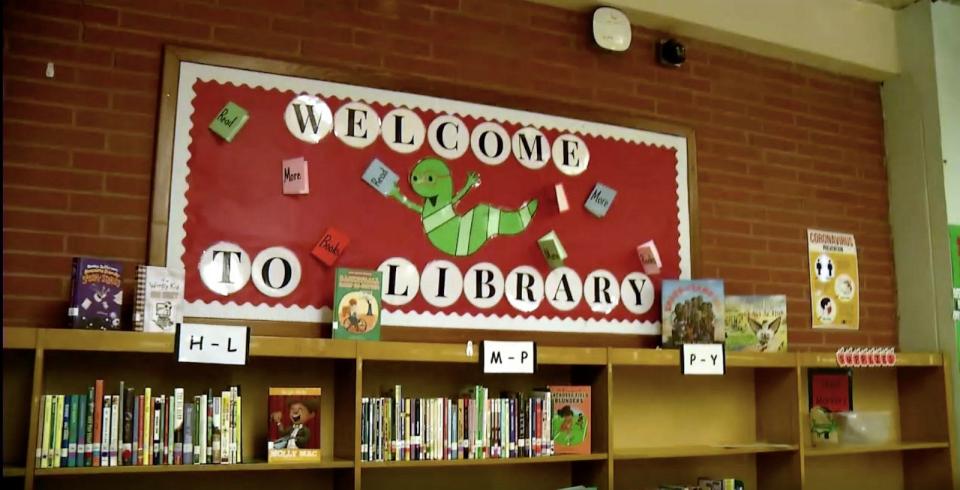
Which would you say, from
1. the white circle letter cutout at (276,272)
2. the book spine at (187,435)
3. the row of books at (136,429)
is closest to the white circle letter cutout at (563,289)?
the white circle letter cutout at (276,272)

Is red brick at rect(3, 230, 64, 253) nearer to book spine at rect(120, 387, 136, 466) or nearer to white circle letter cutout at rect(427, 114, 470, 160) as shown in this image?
book spine at rect(120, 387, 136, 466)

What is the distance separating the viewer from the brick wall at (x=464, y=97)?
106 inches

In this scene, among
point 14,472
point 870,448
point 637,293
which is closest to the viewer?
point 14,472

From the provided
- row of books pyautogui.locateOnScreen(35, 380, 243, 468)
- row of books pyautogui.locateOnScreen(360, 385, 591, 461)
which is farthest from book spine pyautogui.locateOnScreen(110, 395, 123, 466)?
row of books pyautogui.locateOnScreen(360, 385, 591, 461)

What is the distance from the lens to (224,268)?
2.84 metres

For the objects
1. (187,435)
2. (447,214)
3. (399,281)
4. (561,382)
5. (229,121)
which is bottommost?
(187,435)

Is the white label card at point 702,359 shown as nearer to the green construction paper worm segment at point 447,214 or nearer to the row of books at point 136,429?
the green construction paper worm segment at point 447,214

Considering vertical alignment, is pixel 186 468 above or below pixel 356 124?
below

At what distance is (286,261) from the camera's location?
9.62 ft

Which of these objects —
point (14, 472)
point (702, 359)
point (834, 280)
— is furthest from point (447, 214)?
point (834, 280)

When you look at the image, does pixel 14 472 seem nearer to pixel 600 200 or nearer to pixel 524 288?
pixel 524 288

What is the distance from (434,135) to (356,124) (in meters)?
0.30

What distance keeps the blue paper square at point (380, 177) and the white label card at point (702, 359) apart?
1281 mm

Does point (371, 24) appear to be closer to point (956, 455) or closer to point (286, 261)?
point (286, 261)
